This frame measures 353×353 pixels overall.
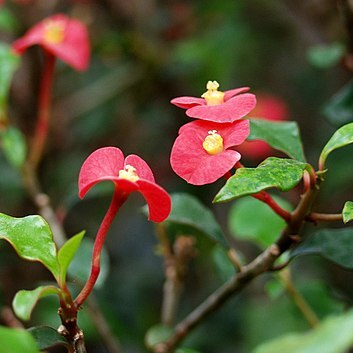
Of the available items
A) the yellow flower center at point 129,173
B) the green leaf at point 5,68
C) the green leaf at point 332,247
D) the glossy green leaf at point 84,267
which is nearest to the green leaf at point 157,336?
the glossy green leaf at point 84,267

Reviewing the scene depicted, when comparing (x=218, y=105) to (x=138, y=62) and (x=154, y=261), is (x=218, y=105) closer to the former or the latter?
(x=138, y=62)

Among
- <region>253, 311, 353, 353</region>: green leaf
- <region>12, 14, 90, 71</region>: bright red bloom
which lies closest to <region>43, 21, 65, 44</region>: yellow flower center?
<region>12, 14, 90, 71</region>: bright red bloom

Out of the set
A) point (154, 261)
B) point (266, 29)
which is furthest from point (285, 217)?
point (266, 29)

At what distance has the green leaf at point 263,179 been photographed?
21.2 inches

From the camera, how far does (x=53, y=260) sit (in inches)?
23.2

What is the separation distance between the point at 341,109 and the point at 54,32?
0.50 meters

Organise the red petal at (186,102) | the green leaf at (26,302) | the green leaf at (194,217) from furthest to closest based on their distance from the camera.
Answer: the green leaf at (194,217) < the red petal at (186,102) < the green leaf at (26,302)

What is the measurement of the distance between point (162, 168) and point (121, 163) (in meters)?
1.19

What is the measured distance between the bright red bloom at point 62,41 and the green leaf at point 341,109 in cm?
44

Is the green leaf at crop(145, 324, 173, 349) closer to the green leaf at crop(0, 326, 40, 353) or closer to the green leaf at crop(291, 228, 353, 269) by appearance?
the green leaf at crop(291, 228, 353, 269)

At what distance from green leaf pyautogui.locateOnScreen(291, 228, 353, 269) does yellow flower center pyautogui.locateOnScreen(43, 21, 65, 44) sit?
594mm

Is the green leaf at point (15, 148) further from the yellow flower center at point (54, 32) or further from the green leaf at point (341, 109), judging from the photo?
the green leaf at point (341, 109)

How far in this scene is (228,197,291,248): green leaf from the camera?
908 millimetres

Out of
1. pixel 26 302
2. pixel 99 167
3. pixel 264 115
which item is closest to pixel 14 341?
pixel 26 302
